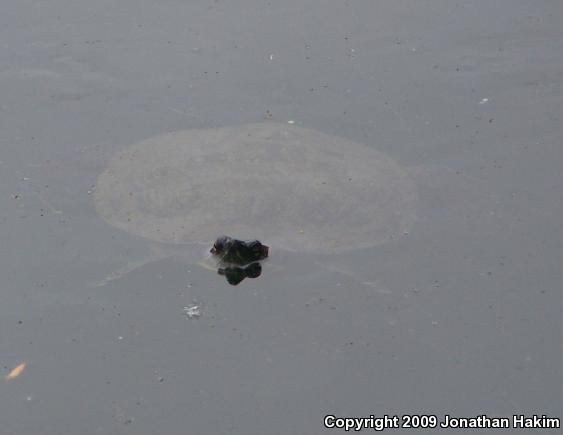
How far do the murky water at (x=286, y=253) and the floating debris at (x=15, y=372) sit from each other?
0.01 meters

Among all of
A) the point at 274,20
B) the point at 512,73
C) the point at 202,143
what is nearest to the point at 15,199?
the point at 202,143

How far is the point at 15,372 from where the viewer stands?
456 cm

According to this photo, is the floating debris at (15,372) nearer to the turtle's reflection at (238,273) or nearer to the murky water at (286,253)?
the murky water at (286,253)

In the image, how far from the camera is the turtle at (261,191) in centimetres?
539

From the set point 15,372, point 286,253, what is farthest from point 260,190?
point 15,372

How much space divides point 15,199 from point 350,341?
7.35 feet

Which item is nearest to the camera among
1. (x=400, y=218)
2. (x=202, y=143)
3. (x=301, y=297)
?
(x=301, y=297)

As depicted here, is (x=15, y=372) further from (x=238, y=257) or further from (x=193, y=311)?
(x=238, y=257)

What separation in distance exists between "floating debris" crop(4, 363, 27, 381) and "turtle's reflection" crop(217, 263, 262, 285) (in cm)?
114

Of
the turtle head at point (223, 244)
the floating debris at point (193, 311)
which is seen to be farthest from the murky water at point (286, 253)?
the turtle head at point (223, 244)

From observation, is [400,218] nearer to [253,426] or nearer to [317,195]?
[317,195]

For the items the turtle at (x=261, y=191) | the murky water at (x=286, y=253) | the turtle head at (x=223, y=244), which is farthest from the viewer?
the turtle at (x=261, y=191)

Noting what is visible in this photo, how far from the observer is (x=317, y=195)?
561cm

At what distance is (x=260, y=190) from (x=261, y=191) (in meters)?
0.01
